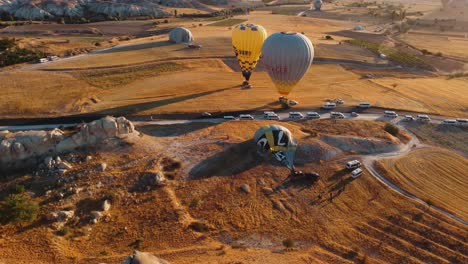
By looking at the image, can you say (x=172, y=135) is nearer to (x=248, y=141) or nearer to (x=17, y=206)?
(x=248, y=141)

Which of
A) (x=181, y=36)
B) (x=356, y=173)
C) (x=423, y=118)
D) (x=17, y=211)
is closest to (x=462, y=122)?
(x=423, y=118)

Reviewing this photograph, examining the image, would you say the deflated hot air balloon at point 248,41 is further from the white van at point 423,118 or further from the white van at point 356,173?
the white van at point 356,173

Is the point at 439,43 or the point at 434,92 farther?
the point at 439,43

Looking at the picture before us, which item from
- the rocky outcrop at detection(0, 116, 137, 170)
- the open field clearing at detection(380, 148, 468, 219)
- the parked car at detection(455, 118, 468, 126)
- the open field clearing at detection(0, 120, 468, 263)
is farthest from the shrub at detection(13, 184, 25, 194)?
the parked car at detection(455, 118, 468, 126)

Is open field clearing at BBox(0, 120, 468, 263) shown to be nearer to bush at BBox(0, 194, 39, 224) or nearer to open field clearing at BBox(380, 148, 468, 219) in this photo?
bush at BBox(0, 194, 39, 224)

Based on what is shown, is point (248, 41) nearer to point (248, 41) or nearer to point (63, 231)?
point (248, 41)

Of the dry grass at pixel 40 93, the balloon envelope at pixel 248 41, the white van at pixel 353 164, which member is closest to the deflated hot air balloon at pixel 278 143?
the white van at pixel 353 164
